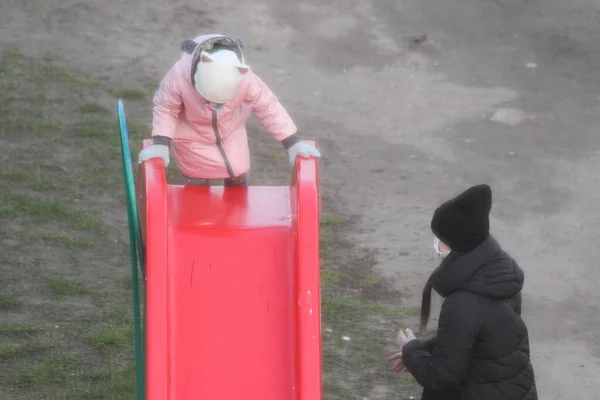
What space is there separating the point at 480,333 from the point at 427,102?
6.11 m

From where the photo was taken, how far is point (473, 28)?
1128 cm

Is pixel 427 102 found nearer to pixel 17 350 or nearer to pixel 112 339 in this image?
pixel 112 339

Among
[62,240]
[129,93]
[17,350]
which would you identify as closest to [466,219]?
[17,350]

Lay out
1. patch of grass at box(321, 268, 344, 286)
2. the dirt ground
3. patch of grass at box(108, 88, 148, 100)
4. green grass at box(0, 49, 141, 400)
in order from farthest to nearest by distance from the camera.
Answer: patch of grass at box(108, 88, 148, 100) < the dirt ground < patch of grass at box(321, 268, 344, 286) < green grass at box(0, 49, 141, 400)

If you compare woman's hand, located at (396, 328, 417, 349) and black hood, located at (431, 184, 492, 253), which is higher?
black hood, located at (431, 184, 492, 253)

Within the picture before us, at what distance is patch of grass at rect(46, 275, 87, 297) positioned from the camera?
6.29 metres

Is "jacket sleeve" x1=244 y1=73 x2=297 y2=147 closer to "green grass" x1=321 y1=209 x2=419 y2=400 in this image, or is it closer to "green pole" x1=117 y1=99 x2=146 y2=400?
"green pole" x1=117 y1=99 x2=146 y2=400

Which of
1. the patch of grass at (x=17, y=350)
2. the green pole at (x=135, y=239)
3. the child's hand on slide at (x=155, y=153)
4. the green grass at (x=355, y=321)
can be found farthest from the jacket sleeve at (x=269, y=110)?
the patch of grass at (x=17, y=350)

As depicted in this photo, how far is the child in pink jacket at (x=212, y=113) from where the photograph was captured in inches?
176

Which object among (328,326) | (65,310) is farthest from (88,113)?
(328,326)

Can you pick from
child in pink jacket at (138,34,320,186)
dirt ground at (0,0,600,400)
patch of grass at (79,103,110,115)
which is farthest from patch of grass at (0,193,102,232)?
child in pink jacket at (138,34,320,186)

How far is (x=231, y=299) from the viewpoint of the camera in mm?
4316

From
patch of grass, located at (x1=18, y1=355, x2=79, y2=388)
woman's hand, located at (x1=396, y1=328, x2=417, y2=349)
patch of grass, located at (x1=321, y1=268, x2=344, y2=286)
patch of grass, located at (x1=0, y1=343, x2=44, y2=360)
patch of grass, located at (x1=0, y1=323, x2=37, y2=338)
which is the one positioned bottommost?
patch of grass, located at (x1=18, y1=355, x2=79, y2=388)

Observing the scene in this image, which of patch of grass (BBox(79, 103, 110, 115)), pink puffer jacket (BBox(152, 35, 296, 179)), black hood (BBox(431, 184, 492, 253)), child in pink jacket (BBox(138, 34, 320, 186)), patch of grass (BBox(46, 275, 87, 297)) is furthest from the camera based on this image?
patch of grass (BBox(79, 103, 110, 115))
